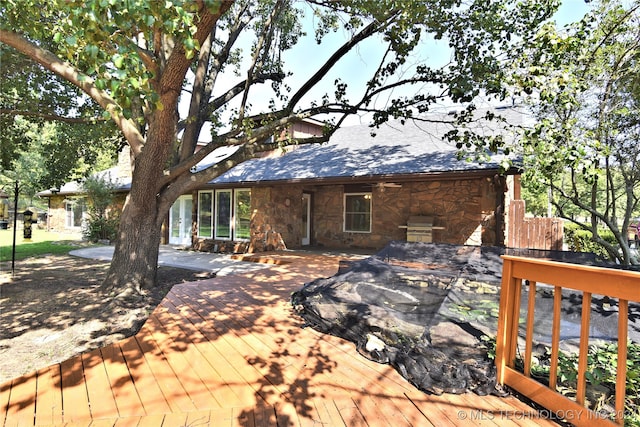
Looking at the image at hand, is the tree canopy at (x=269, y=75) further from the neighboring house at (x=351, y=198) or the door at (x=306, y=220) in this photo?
the door at (x=306, y=220)

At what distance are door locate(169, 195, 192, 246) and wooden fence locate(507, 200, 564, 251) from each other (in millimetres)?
9597

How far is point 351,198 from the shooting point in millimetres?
10078

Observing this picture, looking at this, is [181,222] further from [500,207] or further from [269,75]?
[500,207]

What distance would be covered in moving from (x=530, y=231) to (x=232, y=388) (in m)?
7.29

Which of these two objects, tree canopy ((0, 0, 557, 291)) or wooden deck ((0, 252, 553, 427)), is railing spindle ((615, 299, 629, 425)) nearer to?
wooden deck ((0, 252, 553, 427))

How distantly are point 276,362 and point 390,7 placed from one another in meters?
4.96

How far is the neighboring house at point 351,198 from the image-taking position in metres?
7.59

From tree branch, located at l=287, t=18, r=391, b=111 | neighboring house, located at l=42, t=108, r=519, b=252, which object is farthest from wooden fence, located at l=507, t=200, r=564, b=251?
tree branch, located at l=287, t=18, r=391, b=111

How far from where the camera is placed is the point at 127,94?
218 centimetres

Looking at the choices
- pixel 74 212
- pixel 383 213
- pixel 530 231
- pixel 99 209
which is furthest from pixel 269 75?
pixel 74 212

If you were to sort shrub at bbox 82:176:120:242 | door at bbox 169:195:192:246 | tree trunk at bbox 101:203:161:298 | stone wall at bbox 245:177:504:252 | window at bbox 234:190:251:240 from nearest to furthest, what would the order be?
tree trunk at bbox 101:203:161:298 < stone wall at bbox 245:177:504:252 < window at bbox 234:190:251:240 < door at bbox 169:195:192:246 < shrub at bbox 82:176:120:242

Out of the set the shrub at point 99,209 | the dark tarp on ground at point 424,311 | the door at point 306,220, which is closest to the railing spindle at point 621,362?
the dark tarp on ground at point 424,311

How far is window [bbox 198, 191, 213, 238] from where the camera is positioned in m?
10.4

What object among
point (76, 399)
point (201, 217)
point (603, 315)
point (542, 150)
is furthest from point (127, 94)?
point (201, 217)
